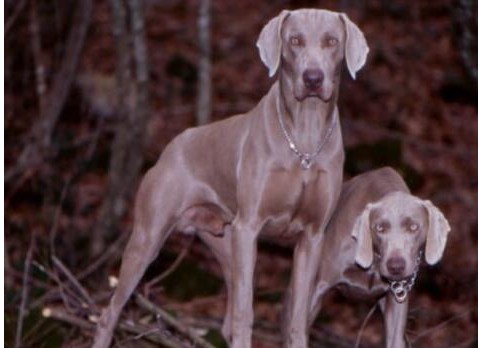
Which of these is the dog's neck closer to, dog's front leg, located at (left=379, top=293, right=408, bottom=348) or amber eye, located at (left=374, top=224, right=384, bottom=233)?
amber eye, located at (left=374, top=224, right=384, bottom=233)

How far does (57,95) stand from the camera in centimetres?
1138

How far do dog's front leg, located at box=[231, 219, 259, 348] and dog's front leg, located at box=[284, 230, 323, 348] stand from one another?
18 cm

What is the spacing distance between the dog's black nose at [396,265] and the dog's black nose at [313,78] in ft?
2.39

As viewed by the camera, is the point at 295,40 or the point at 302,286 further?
the point at 302,286

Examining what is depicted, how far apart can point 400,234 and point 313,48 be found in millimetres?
800

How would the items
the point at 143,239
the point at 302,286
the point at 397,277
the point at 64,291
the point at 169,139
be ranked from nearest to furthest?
the point at 397,277 → the point at 302,286 → the point at 143,239 → the point at 64,291 → the point at 169,139

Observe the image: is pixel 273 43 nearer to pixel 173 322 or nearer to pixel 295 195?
pixel 295 195

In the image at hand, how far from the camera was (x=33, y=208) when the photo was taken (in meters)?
13.0

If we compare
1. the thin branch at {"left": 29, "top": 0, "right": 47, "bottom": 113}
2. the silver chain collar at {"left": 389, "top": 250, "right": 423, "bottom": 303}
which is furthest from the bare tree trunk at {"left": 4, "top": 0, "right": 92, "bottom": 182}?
the silver chain collar at {"left": 389, "top": 250, "right": 423, "bottom": 303}

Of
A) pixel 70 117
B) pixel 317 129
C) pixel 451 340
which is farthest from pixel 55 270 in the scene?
pixel 70 117

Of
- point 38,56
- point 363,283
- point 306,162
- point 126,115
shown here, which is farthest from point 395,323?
point 38,56

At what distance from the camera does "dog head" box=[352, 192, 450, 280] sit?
625cm

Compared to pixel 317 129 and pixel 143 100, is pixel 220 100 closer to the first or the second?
pixel 143 100

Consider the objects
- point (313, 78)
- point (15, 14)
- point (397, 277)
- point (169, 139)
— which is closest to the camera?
point (313, 78)
